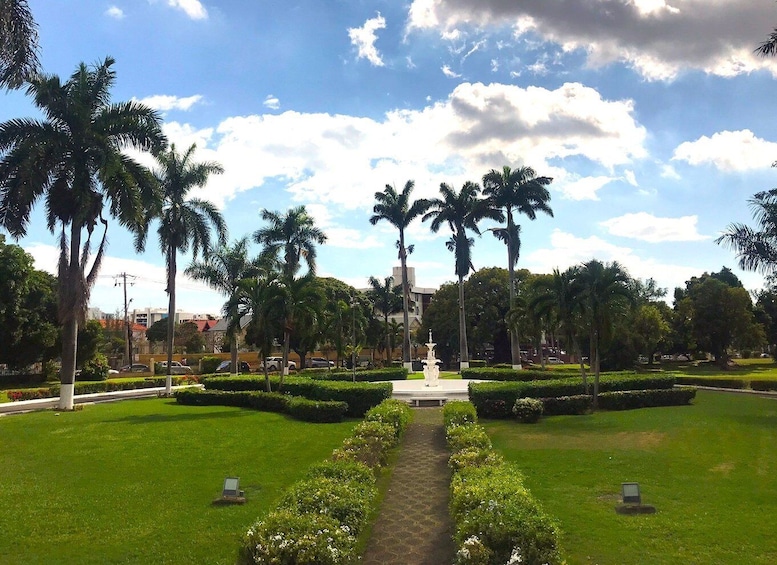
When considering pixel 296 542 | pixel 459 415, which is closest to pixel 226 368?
pixel 459 415

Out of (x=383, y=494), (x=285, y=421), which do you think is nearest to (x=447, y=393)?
(x=285, y=421)

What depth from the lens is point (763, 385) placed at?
29828 mm

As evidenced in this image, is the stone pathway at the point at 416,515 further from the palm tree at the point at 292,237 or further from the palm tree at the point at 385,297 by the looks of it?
the palm tree at the point at 385,297

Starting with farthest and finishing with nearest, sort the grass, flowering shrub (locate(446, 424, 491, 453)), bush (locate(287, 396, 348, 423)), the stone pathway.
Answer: bush (locate(287, 396, 348, 423)), flowering shrub (locate(446, 424, 491, 453)), the grass, the stone pathway

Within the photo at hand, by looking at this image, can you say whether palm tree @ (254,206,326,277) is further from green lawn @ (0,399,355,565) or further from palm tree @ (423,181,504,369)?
green lawn @ (0,399,355,565)

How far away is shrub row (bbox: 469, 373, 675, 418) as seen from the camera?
66.2 ft

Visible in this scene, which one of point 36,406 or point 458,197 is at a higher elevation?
point 458,197

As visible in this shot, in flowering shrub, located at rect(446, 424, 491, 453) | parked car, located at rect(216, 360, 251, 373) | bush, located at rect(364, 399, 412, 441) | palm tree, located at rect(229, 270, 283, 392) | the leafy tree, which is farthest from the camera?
parked car, located at rect(216, 360, 251, 373)

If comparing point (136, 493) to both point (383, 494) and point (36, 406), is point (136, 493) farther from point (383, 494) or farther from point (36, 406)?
point (36, 406)

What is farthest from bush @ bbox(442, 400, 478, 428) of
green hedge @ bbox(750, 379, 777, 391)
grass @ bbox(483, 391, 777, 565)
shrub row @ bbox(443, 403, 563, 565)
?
green hedge @ bbox(750, 379, 777, 391)

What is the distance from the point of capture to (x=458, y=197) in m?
43.3

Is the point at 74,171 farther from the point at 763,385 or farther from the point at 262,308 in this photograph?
the point at 763,385

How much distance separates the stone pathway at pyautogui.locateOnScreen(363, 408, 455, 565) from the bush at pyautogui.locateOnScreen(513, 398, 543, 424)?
17.9 ft

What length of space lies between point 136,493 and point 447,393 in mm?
16441
